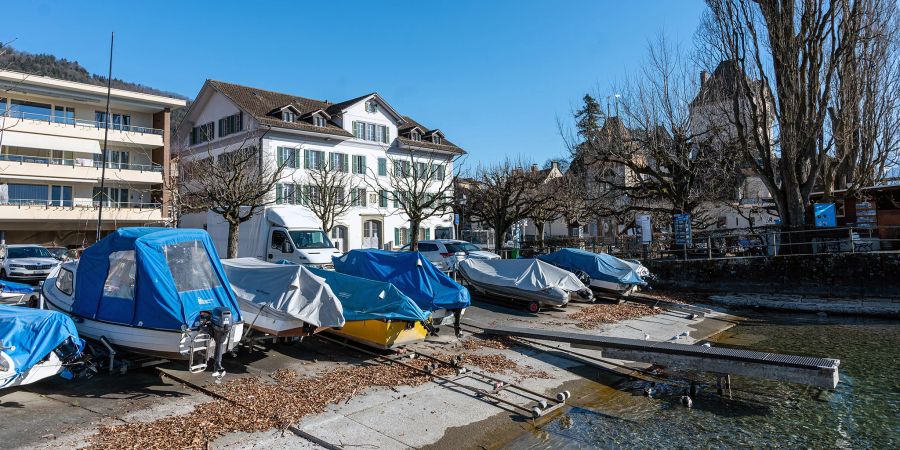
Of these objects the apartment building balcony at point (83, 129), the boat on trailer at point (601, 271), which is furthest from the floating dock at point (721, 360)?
the apartment building balcony at point (83, 129)

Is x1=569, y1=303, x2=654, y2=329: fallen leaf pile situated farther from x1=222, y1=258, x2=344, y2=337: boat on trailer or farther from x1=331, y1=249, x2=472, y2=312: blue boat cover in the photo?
x1=222, y1=258, x2=344, y2=337: boat on trailer

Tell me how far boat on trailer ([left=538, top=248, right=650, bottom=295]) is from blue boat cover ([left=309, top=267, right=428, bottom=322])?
9.42 m

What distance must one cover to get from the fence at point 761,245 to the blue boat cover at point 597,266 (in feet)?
22.2

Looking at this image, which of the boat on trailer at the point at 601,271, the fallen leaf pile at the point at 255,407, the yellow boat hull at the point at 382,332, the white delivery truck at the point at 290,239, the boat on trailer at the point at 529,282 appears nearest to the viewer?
the fallen leaf pile at the point at 255,407

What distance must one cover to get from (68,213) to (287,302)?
1402 inches

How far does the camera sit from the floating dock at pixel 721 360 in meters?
9.58

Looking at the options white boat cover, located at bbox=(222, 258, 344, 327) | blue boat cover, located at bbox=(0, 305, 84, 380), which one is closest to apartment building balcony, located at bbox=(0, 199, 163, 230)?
white boat cover, located at bbox=(222, 258, 344, 327)

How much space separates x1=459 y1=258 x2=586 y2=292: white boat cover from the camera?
16.8m

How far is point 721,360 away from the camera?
1030cm

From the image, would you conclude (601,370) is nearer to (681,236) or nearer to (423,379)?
(423,379)

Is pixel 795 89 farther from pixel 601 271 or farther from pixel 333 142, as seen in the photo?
pixel 333 142

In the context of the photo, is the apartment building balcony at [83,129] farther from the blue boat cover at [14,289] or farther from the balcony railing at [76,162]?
the blue boat cover at [14,289]

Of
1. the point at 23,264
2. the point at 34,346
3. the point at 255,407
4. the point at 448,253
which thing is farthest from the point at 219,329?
the point at 23,264

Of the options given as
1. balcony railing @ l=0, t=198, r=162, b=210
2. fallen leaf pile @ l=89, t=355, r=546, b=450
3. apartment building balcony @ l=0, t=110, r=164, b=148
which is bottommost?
fallen leaf pile @ l=89, t=355, r=546, b=450
